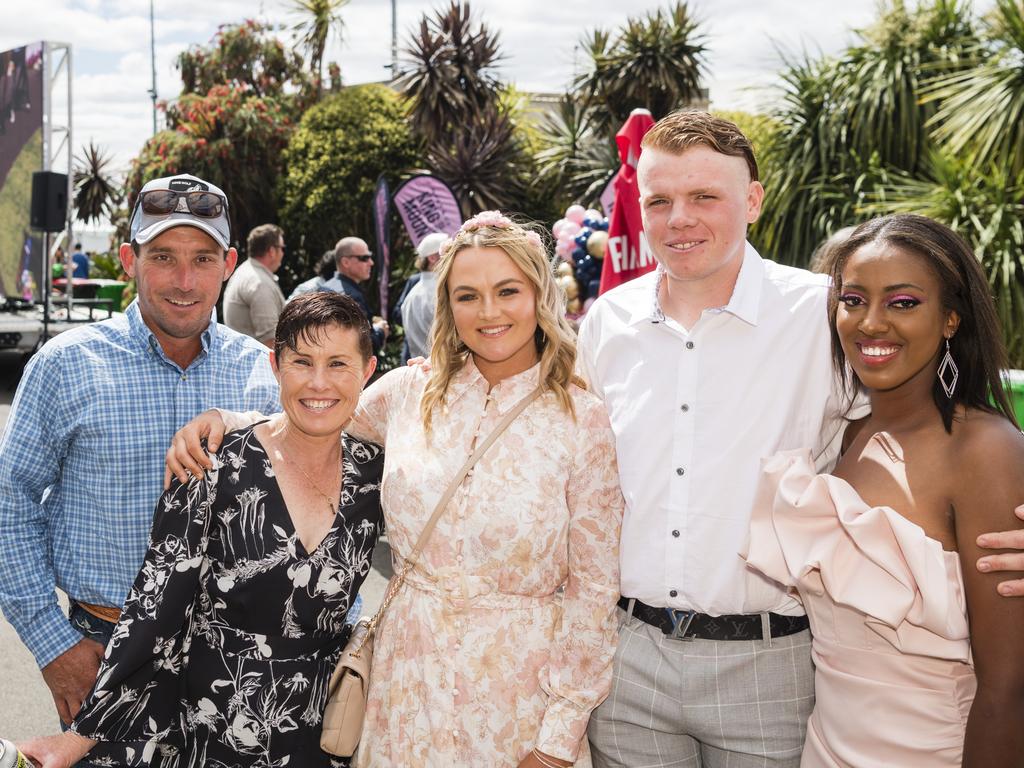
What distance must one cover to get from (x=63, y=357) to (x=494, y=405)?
3.94ft

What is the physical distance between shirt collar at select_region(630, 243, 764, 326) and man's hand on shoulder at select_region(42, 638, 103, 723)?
5.70ft

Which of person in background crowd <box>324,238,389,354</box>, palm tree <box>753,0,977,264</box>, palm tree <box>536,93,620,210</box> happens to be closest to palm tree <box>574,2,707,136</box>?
palm tree <box>536,93,620,210</box>

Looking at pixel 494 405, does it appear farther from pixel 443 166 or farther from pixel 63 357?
pixel 443 166

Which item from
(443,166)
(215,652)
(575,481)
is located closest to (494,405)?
(575,481)

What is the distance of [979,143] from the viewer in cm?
937

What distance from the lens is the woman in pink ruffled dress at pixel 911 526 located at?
1.95 meters

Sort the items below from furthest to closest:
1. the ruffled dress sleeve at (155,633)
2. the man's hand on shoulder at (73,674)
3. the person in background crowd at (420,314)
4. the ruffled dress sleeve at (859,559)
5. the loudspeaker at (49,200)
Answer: the loudspeaker at (49,200)
the person in background crowd at (420,314)
the man's hand on shoulder at (73,674)
the ruffled dress sleeve at (155,633)
the ruffled dress sleeve at (859,559)

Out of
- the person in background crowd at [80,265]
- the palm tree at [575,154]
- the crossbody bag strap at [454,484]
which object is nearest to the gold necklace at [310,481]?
the crossbody bag strap at [454,484]

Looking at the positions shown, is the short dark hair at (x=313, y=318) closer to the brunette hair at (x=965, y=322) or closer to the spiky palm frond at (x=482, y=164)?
the brunette hair at (x=965, y=322)

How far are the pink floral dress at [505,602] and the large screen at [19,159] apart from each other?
13.3 metres

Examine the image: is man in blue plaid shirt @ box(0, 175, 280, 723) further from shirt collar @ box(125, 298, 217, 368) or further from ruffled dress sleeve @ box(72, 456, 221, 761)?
ruffled dress sleeve @ box(72, 456, 221, 761)

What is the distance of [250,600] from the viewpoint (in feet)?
7.59

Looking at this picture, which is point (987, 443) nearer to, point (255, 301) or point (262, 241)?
point (255, 301)

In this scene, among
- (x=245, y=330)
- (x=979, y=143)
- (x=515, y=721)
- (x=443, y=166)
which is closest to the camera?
(x=515, y=721)
